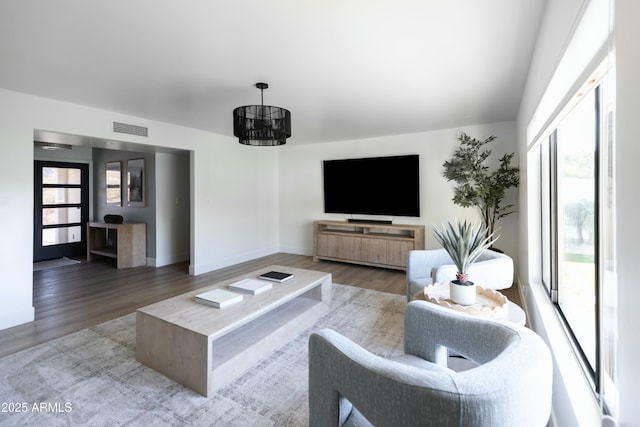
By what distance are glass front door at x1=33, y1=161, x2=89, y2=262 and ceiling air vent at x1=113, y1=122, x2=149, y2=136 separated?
3231mm

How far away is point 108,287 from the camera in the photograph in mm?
4078

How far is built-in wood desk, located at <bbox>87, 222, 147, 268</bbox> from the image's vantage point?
5.14m

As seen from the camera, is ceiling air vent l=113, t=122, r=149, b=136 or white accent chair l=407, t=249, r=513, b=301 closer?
white accent chair l=407, t=249, r=513, b=301

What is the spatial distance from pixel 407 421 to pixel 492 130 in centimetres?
460

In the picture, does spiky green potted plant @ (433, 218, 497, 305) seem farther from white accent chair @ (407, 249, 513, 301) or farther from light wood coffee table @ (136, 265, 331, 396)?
light wood coffee table @ (136, 265, 331, 396)

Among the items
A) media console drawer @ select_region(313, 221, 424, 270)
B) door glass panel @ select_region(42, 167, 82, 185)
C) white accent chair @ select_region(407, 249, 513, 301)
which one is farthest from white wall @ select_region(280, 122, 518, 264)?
door glass panel @ select_region(42, 167, 82, 185)

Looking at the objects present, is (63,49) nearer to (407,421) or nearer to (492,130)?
(407,421)

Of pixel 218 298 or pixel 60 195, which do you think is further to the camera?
pixel 60 195

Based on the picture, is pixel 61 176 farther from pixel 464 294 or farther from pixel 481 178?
pixel 481 178

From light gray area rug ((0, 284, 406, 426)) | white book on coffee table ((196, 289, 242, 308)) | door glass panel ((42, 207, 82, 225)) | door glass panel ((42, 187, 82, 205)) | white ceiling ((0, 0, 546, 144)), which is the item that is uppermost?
white ceiling ((0, 0, 546, 144))

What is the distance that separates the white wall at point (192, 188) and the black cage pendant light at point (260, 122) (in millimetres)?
2174

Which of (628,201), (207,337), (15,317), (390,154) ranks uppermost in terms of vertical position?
(390,154)

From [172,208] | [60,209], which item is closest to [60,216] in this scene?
[60,209]

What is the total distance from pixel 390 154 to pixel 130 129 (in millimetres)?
3962
